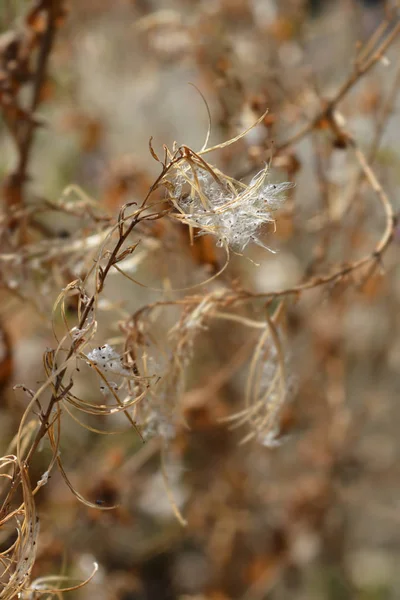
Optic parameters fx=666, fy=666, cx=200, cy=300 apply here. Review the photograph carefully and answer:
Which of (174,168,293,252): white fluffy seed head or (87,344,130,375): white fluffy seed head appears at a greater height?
(174,168,293,252): white fluffy seed head

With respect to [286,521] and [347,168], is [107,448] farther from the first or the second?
[347,168]

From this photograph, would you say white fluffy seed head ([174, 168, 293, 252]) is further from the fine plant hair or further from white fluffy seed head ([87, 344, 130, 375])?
white fluffy seed head ([87, 344, 130, 375])

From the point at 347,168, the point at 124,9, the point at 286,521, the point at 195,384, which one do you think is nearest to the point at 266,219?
the point at 347,168

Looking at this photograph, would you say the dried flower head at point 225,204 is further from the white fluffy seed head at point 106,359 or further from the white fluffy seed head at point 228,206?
the white fluffy seed head at point 106,359

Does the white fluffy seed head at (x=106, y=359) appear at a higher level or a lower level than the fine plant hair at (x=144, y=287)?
lower

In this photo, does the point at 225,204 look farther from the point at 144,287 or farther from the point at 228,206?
the point at 144,287

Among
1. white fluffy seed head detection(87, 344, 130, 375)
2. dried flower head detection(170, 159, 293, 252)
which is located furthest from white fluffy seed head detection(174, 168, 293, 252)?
white fluffy seed head detection(87, 344, 130, 375)

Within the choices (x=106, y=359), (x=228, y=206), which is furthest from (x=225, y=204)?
(x=106, y=359)

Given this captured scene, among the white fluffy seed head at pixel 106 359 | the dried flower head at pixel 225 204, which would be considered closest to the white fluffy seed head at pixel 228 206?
the dried flower head at pixel 225 204

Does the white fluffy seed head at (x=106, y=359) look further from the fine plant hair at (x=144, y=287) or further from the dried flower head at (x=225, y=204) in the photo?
the dried flower head at (x=225, y=204)
